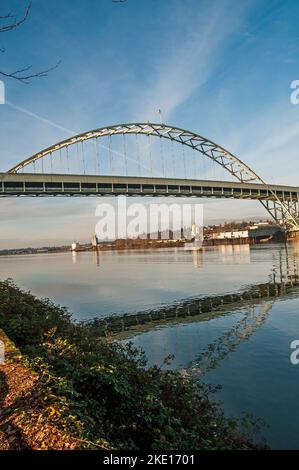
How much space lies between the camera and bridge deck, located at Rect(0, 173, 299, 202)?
48.9 meters

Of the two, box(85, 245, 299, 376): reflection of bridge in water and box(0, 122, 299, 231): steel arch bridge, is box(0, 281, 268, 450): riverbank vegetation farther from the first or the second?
box(0, 122, 299, 231): steel arch bridge

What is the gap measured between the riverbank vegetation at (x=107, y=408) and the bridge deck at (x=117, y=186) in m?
45.0

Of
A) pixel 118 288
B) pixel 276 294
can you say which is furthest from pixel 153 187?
pixel 276 294

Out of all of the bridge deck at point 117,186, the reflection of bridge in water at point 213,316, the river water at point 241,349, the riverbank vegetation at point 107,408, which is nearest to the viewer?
the riverbank vegetation at point 107,408

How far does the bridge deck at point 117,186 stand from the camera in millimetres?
48875

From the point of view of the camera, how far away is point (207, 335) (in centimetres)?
1244

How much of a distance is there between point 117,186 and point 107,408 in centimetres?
5446

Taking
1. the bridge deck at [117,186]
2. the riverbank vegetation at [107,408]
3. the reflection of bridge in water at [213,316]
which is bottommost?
the reflection of bridge in water at [213,316]

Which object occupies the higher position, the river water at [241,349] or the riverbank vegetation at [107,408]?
the riverbank vegetation at [107,408]

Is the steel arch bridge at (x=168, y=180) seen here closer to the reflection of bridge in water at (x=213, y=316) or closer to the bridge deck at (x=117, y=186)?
the bridge deck at (x=117, y=186)

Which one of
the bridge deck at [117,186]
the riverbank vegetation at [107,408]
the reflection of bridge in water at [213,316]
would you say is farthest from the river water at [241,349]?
the bridge deck at [117,186]
